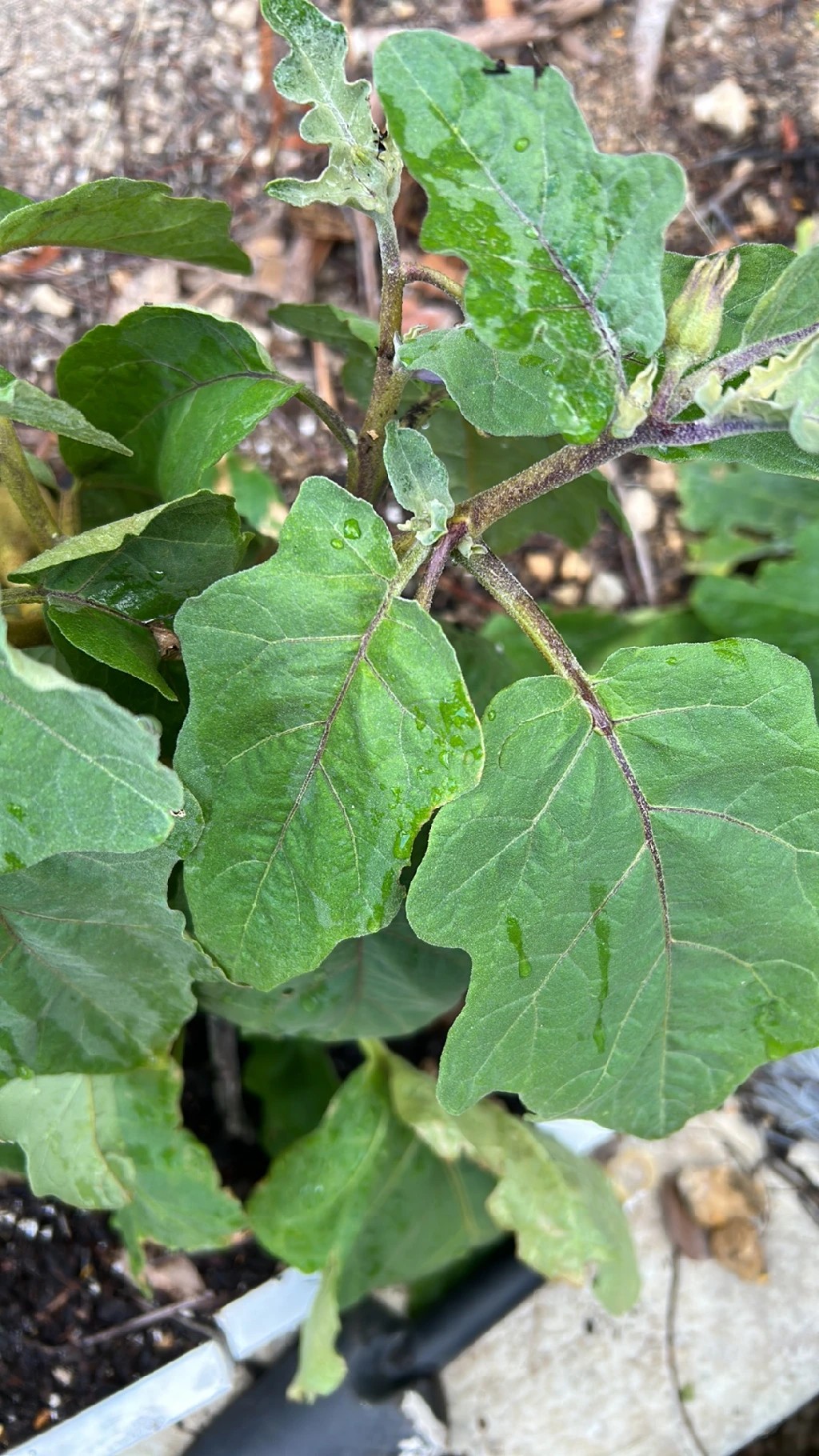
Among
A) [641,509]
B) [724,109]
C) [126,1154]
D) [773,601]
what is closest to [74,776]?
[126,1154]

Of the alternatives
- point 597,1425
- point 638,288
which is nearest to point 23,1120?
point 638,288

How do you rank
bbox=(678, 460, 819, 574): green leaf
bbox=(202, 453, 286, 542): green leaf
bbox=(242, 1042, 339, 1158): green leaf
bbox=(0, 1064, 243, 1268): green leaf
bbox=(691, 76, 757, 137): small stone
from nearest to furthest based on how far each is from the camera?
1. bbox=(0, 1064, 243, 1268): green leaf
2. bbox=(242, 1042, 339, 1158): green leaf
3. bbox=(202, 453, 286, 542): green leaf
4. bbox=(678, 460, 819, 574): green leaf
5. bbox=(691, 76, 757, 137): small stone


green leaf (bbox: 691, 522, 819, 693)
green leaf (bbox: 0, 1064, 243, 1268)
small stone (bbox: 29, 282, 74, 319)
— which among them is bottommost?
green leaf (bbox: 0, 1064, 243, 1268)

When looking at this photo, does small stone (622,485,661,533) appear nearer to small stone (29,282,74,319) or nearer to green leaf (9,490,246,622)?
small stone (29,282,74,319)

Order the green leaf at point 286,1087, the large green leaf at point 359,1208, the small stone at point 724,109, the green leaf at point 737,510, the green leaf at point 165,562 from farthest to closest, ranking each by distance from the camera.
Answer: the small stone at point 724,109 < the green leaf at point 737,510 < the green leaf at point 286,1087 < the large green leaf at point 359,1208 < the green leaf at point 165,562

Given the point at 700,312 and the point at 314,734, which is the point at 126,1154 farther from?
the point at 700,312

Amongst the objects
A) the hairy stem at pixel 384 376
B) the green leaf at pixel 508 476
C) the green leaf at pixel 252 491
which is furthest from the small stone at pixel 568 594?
the hairy stem at pixel 384 376

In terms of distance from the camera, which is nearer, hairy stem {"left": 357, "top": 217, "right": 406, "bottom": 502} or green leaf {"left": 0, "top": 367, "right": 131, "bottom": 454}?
green leaf {"left": 0, "top": 367, "right": 131, "bottom": 454}

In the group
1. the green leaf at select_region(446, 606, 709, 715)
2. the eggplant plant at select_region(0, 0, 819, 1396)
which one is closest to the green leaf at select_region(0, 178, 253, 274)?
the eggplant plant at select_region(0, 0, 819, 1396)

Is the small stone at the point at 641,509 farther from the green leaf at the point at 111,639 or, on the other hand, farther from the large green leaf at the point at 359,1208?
the green leaf at the point at 111,639
